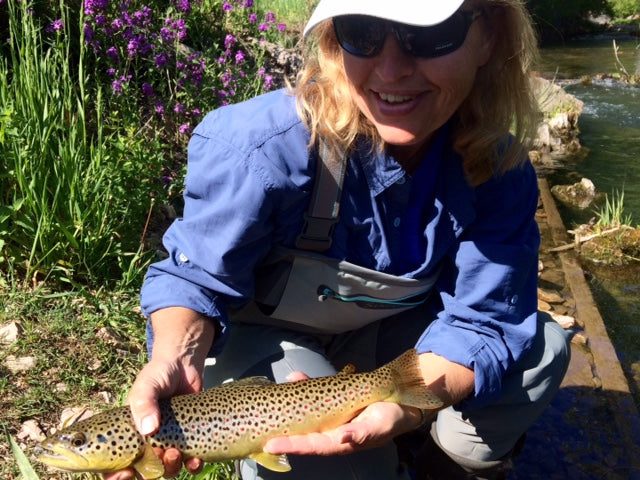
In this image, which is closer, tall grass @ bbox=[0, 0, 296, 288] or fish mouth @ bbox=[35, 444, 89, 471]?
fish mouth @ bbox=[35, 444, 89, 471]

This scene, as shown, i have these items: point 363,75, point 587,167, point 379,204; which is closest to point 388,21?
point 363,75

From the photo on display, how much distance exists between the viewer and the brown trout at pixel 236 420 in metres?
2.19

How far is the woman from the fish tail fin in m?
0.07

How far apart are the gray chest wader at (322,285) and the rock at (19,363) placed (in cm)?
112

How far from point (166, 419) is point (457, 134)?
5.07 ft

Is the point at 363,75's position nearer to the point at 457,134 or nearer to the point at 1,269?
the point at 457,134

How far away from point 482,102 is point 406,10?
0.69 metres

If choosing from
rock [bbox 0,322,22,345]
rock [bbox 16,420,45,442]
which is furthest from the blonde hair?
rock [bbox 0,322,22,345]

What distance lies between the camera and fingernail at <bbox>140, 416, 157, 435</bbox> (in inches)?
84.3

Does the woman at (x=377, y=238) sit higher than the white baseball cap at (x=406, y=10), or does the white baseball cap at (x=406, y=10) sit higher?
the white baseball cap at (x=406, y=10)

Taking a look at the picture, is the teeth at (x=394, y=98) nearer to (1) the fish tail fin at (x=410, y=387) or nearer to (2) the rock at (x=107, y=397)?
(1) the fish tail fin at (x=410, y=387)

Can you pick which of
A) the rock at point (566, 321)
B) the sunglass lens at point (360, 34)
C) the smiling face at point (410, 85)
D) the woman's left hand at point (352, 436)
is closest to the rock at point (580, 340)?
the rock at point (566, 321)

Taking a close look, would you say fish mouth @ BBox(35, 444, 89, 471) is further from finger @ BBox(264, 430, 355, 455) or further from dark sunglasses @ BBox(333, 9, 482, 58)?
dark sunglasses @ BBox(333, 9, 482, 58)

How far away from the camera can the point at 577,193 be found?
300 inches
